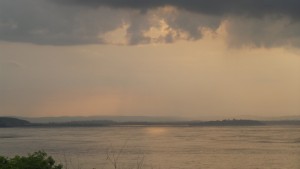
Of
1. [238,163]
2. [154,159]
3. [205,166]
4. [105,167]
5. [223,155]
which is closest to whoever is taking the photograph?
[105,167]

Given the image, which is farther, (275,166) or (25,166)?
(275,166)

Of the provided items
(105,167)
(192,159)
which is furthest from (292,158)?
(105,167)

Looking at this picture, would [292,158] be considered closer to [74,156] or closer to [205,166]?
[205,166]

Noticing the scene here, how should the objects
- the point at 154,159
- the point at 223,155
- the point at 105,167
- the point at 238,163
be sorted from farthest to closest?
the point at 223,155
the point at 154,159
the point at 238,163
the point at 105,167

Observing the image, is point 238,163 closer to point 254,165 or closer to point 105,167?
point 254,165

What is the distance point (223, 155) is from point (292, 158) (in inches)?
360

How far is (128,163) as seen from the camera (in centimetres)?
5659

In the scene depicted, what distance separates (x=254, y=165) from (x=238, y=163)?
7.20 ft

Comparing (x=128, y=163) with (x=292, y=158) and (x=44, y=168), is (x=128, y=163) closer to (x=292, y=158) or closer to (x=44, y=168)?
(x=292, y=158)

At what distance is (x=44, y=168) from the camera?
15484 mm

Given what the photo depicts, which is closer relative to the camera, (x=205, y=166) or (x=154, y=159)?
(x=205, y=166)

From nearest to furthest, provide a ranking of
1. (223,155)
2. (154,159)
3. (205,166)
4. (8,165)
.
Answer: (8,165)
(205,166)
(154,159)
(223,155)

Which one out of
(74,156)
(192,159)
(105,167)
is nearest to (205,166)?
(192,159)

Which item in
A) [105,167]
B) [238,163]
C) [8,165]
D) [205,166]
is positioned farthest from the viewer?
[238,163]
